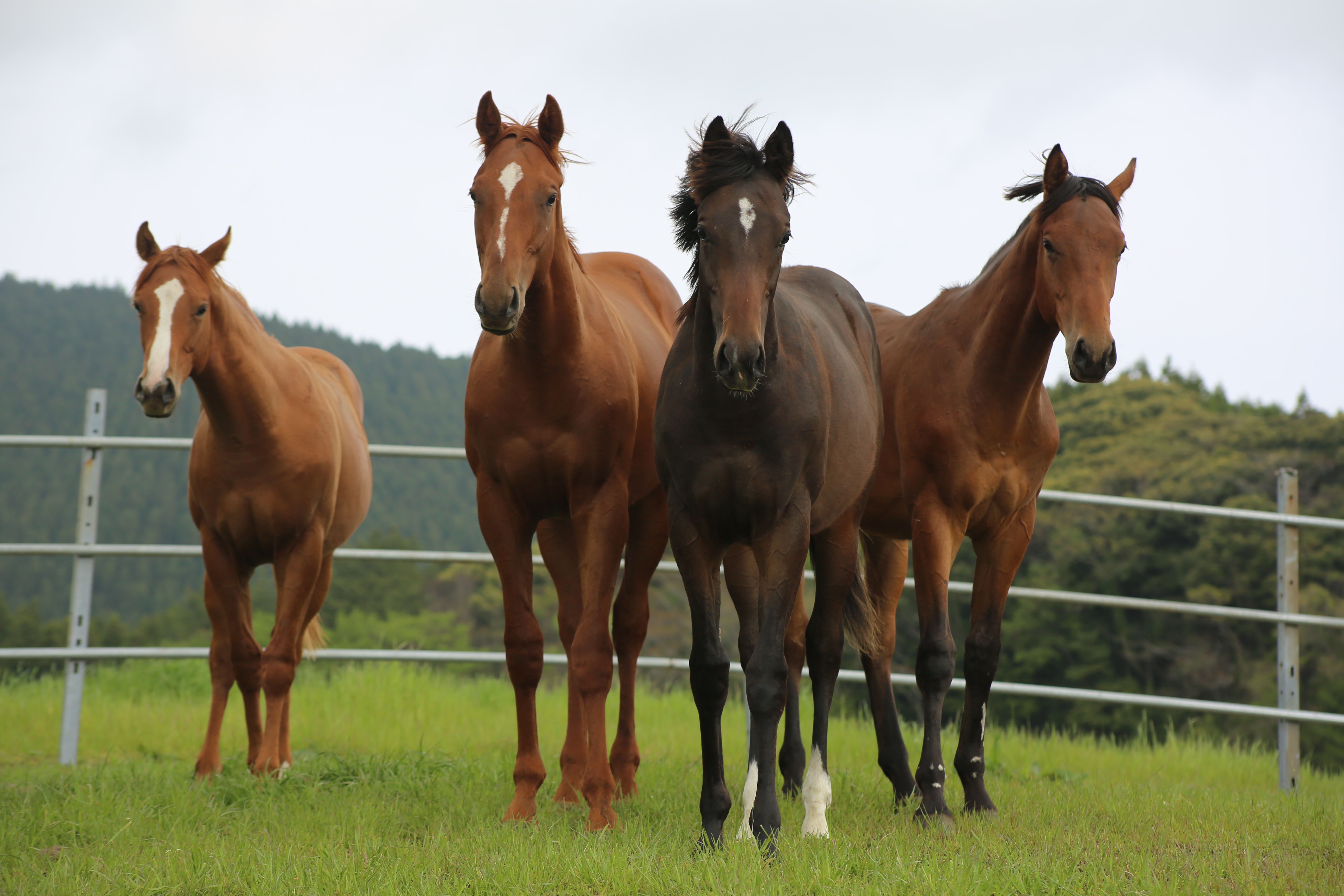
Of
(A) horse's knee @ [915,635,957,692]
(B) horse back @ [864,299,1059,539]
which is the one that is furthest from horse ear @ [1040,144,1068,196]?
(A) horse's knee @ [915,635,957,692]

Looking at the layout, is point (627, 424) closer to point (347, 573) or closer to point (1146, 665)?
point (1146, 665)

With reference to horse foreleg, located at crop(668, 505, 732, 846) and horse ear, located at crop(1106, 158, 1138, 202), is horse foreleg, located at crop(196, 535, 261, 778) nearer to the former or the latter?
horse foreleg, located at crop(668, 505, 732, 846)

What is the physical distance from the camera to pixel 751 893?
2.70 meters

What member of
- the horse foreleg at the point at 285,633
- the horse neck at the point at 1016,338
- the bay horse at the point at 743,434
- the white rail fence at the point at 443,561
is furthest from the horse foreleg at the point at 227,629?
the horse neck at the point at 1016,338

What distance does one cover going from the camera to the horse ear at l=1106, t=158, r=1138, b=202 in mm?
4457

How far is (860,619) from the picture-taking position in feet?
15.7

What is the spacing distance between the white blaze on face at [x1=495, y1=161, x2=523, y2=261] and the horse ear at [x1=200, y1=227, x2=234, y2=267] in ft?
6.83

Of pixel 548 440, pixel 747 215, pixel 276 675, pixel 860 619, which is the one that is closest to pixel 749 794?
pixel 860 619

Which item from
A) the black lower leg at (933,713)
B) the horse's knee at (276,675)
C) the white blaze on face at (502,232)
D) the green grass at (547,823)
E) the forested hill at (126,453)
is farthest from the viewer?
the forested hill at (126,453)

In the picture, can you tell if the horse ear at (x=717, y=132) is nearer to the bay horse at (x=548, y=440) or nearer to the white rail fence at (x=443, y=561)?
the bay horse at (x=548, y=440)

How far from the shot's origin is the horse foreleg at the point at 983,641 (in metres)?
4.34

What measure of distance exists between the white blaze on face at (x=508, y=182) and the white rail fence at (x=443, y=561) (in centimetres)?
237

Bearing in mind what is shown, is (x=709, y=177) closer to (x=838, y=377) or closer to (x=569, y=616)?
(x=838, y=377)

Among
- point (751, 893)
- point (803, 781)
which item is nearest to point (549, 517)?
point (803, 781)
